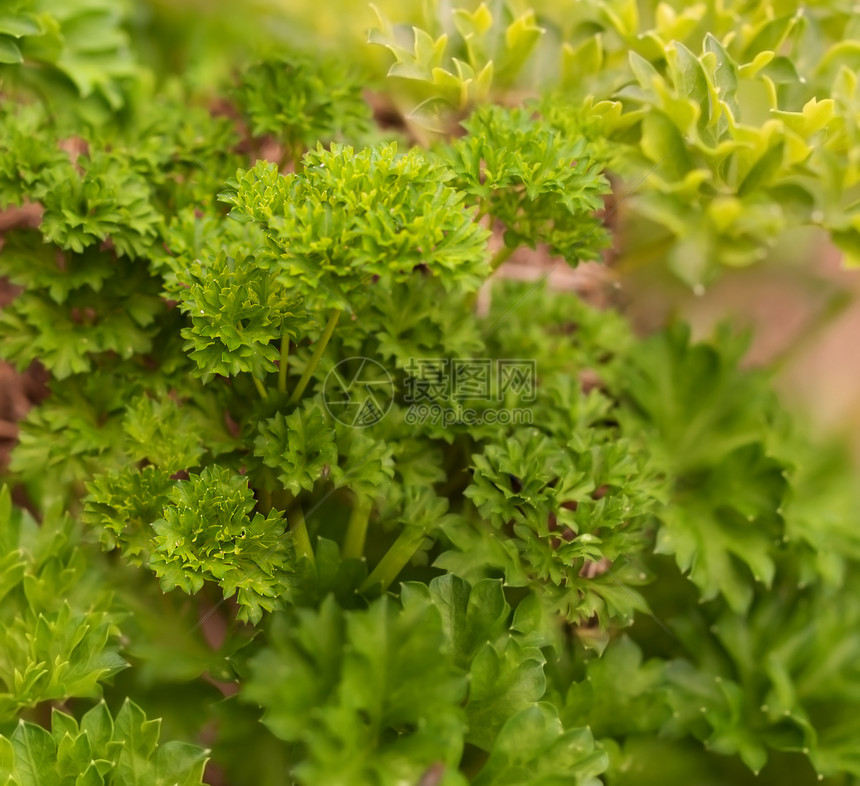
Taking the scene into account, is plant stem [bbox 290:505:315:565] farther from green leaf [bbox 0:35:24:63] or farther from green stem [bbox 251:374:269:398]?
green leaf [bbox 0:35:24:63]

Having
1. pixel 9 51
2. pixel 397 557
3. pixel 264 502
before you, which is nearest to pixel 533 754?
pixel 397 557

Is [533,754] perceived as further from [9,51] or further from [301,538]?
[9,51]

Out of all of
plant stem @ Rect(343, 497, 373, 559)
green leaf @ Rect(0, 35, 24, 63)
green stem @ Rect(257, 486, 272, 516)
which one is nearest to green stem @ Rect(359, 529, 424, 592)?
plant stem @ Rect(343, 497, 373, 559)

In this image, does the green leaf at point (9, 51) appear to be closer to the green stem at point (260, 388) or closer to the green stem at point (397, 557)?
the green stem at point (260, 388)

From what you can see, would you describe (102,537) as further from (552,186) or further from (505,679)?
(552,186)

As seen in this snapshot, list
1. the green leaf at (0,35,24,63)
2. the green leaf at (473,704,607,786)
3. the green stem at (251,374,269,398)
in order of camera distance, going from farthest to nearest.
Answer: the green leaf at (0,35,24,63) → the green stem at (251,374,269,398) → the green leaf at (473,704,607,786)

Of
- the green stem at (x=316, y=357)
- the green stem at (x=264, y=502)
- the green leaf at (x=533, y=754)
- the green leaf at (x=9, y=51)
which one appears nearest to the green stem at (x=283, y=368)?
the green stem at (x=316, y=357)
